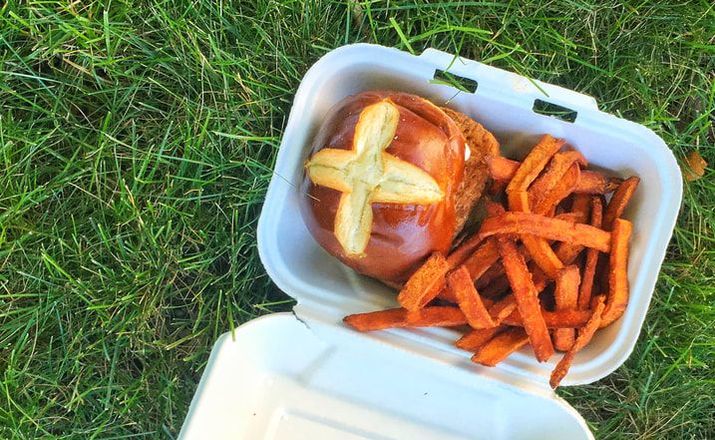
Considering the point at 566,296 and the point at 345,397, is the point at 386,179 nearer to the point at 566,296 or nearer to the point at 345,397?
the point at 566,296

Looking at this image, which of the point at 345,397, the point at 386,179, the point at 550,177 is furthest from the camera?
the point at 345,397

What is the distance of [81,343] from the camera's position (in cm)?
142

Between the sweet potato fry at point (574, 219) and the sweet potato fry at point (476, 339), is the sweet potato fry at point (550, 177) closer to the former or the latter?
the sweet potato fry at point (574, 219)

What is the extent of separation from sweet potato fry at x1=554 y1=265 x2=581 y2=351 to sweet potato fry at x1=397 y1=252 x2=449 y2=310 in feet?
0.66

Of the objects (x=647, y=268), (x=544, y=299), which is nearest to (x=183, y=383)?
(x=544, y=299)

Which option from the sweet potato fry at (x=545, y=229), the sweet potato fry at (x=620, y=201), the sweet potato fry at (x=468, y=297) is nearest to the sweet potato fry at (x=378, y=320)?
the sweet potato fry at (x=468, y=297)

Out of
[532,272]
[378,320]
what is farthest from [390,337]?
[532,272]

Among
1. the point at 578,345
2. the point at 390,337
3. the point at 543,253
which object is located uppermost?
the point at 543,253

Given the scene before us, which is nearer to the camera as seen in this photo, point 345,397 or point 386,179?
point 386,179

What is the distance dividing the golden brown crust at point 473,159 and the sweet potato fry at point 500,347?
21cm

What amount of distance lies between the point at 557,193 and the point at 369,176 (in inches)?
13.9

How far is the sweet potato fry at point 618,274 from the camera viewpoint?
1.20m

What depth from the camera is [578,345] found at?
1.18 meters

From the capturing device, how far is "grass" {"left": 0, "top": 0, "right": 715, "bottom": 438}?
1388mm
